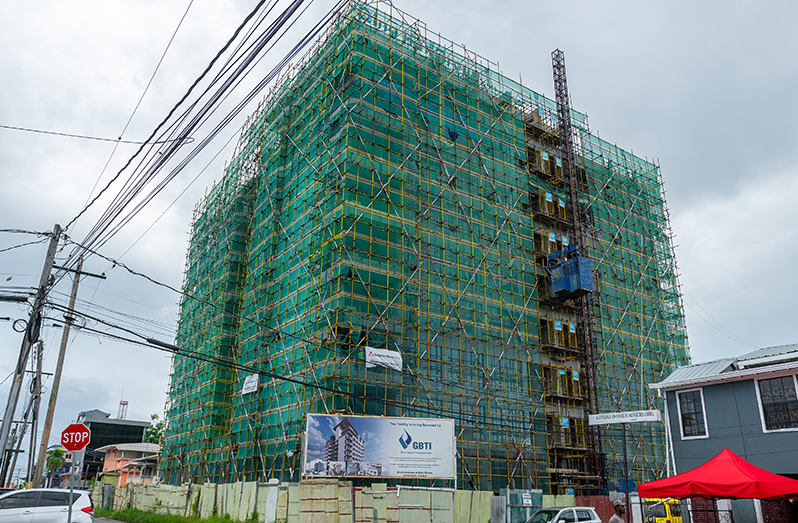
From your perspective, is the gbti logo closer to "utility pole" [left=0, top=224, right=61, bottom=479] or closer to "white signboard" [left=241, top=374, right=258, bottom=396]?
"white signboard" [left=241, top=374, right=258, bottom=396]

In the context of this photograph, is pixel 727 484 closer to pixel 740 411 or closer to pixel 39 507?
pixel 740 411

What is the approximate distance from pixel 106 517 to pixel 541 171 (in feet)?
107

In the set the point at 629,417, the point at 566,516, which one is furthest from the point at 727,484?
the point at 629,417

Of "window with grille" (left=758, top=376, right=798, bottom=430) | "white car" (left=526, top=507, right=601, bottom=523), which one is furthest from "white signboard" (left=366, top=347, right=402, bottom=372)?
"window with grille" (left=758, top=376, right=798, bottom=430)

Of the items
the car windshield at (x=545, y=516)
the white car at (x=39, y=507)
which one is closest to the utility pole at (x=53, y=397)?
the white car at (x=39, y=507)

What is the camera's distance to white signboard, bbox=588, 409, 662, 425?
1016 inches

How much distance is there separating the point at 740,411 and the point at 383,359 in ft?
45.6

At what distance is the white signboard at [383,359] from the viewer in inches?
1064

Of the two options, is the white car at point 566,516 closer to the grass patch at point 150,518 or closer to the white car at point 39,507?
the grass patch at point 150,518

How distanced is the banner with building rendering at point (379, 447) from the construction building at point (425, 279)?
1432 millimetres

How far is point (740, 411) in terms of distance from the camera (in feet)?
64.4

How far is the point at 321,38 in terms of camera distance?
121ft

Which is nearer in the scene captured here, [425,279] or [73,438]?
[73,438]

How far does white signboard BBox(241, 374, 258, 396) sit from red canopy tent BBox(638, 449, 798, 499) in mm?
21872
